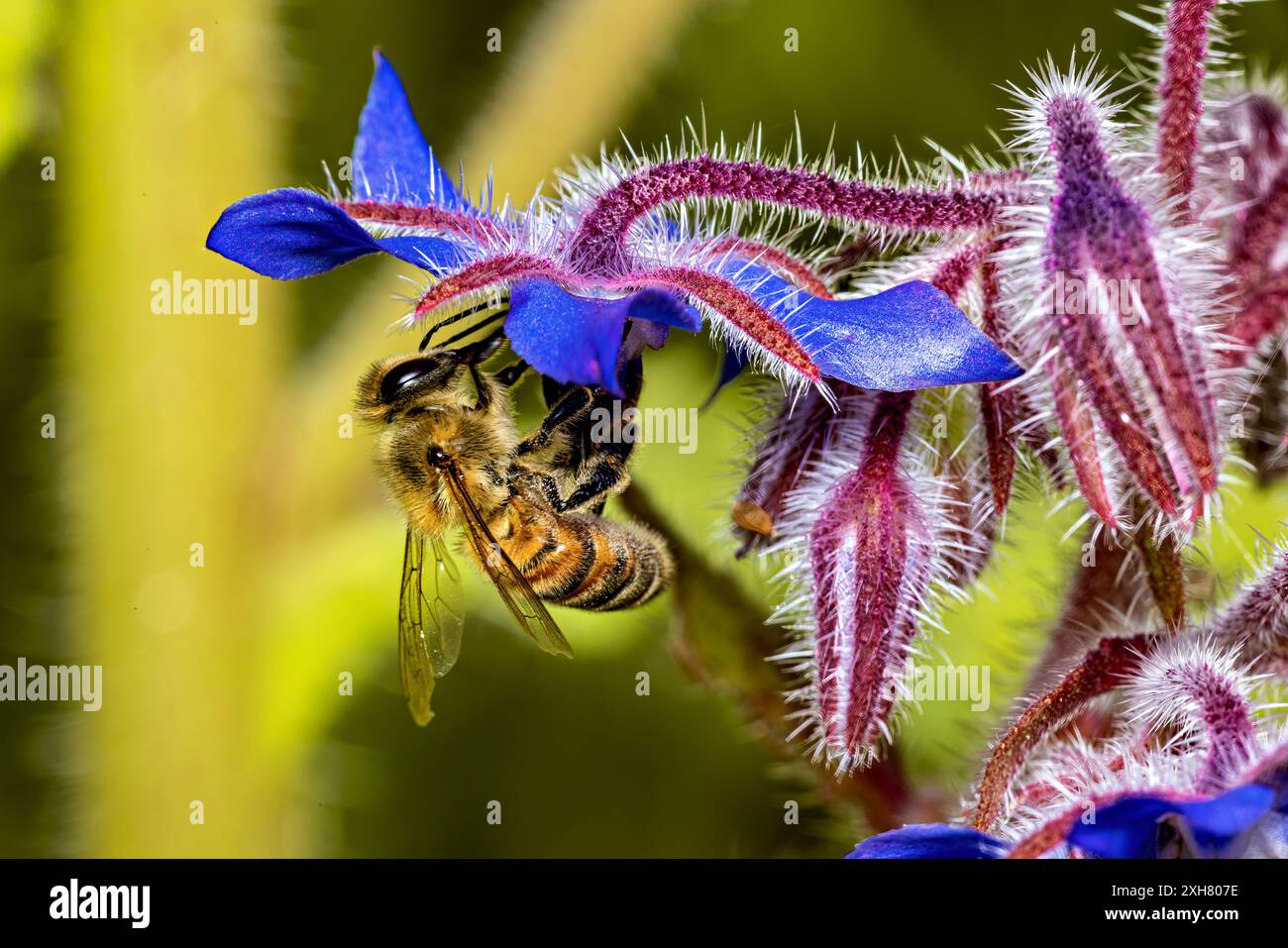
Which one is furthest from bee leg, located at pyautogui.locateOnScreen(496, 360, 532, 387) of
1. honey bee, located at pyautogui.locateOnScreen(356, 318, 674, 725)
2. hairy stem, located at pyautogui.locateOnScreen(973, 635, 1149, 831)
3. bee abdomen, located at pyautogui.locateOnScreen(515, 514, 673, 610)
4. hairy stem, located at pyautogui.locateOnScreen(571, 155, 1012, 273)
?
hairy stem, located at pyautogui.locateOnScreen(973, 635, 1149, 831)

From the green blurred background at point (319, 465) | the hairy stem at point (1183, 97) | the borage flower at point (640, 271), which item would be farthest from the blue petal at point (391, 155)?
the hairy stem at point (1183, 97)

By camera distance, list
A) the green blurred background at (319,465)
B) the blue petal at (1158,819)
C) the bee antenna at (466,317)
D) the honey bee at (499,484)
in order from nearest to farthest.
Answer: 1. the blue petal at (1158,819)
2. the bee antenna at (466,317)
3. the honey bee at (499,484)
4. the green blurred background at (319,465)

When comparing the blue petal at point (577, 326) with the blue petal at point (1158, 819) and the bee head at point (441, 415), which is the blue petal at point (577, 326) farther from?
the blue petal at point (1158, 819)

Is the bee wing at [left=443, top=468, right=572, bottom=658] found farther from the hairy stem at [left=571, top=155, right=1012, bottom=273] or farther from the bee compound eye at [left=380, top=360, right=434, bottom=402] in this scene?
the hairy stem at [left=571, top=155, right=1012, bottom=273]

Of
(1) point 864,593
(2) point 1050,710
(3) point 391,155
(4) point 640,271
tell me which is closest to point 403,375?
(3) point 391,155

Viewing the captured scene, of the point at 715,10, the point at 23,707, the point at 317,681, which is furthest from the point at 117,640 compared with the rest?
the point at 715,10

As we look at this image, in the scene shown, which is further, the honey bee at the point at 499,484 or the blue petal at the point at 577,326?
the honey bee at the point at 499,484
